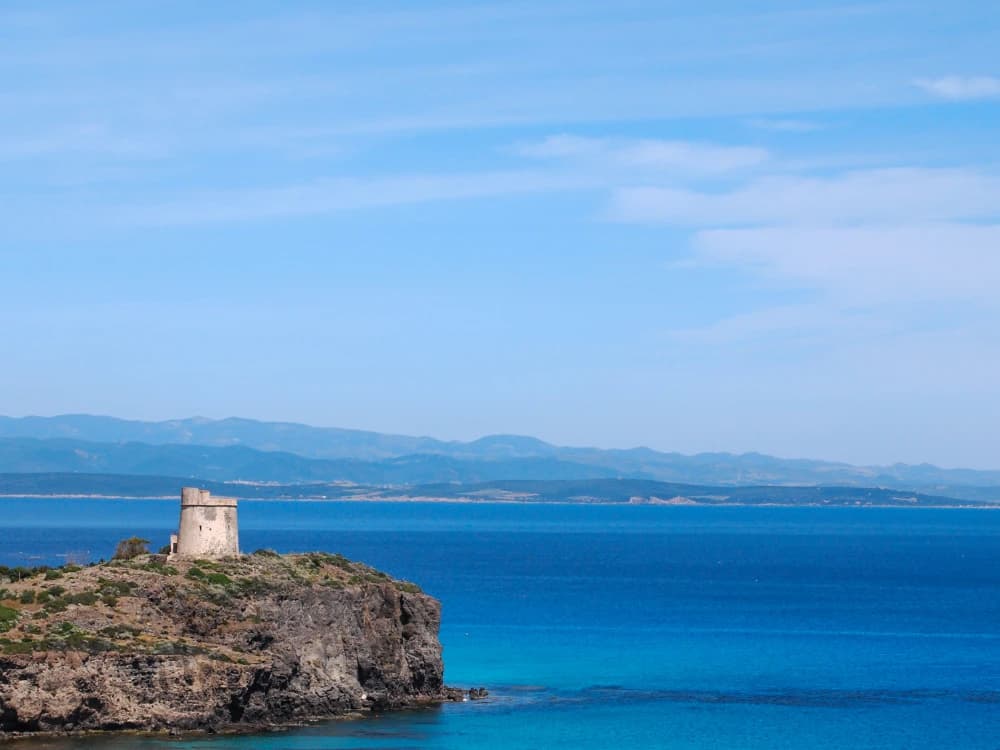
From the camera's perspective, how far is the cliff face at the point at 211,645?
62.6 meters

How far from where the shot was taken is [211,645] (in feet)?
222

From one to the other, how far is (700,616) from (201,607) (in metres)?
62.3

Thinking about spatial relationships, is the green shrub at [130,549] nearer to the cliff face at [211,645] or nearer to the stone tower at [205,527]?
the stone tower at [205,527]

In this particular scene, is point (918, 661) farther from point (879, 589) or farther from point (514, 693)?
point (879, 589)

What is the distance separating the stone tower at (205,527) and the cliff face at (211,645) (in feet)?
5.33

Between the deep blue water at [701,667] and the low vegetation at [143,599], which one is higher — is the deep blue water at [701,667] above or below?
below

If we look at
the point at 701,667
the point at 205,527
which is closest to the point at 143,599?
the point at 205,527

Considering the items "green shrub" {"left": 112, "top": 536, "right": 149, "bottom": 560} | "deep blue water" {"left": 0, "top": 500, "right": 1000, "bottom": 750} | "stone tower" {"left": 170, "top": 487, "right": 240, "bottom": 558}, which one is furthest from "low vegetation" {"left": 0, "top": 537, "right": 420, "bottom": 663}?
"deep blue water" {"left": 0, "top": 500, "right": 1000, "bottom": 750}

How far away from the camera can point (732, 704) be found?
78.9 meters

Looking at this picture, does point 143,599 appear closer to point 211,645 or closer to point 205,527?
point 211,645

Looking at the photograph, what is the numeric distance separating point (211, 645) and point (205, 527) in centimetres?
1044

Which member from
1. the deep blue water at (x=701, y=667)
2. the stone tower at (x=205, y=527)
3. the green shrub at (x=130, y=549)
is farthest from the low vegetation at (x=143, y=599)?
the deep blue water at (x=701, y=667)

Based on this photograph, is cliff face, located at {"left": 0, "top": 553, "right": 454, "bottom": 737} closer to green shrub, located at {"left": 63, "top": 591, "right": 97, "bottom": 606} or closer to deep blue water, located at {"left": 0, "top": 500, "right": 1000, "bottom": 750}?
green shrub, located at {"left": 63, "top": 591, "right": 97, "bottom": 606}

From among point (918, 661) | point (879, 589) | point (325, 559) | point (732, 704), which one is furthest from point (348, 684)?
point (879, 589)
